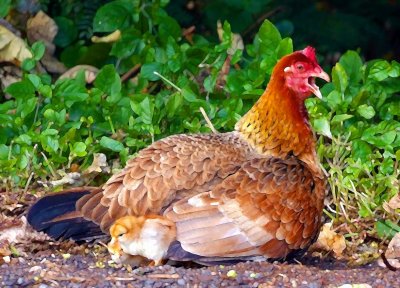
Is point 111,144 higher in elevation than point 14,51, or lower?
lower

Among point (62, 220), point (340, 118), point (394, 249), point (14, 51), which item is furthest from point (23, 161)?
point (394, 249)

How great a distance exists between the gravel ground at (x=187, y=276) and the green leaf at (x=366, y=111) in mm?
1486

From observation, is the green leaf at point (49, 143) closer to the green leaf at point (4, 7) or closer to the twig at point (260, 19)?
the green leaf at point (4, 7)

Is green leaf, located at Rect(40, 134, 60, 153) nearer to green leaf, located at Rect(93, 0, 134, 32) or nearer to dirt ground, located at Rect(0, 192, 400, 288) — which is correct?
dirt ground, located at Rect(0, 192, 400, 288)

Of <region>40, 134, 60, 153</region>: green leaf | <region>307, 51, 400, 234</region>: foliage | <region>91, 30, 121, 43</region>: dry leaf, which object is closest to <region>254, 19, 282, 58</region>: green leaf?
<region>307, 51, 400, 234</region>: foliage

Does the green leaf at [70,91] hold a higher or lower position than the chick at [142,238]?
higher

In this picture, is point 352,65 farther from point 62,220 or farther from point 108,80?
point 62,220

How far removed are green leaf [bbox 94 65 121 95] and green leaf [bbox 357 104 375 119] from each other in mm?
1602

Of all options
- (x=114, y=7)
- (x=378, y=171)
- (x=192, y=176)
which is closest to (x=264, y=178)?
(x=192, y=176)

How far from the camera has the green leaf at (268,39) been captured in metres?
7.66

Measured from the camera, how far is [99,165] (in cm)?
695

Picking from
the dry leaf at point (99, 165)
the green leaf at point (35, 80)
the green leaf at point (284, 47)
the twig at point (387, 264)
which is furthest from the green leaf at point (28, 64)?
the twig at point (387, 264)

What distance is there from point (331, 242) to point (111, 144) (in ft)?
5.02

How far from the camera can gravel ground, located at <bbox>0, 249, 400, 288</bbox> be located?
5324 mm
